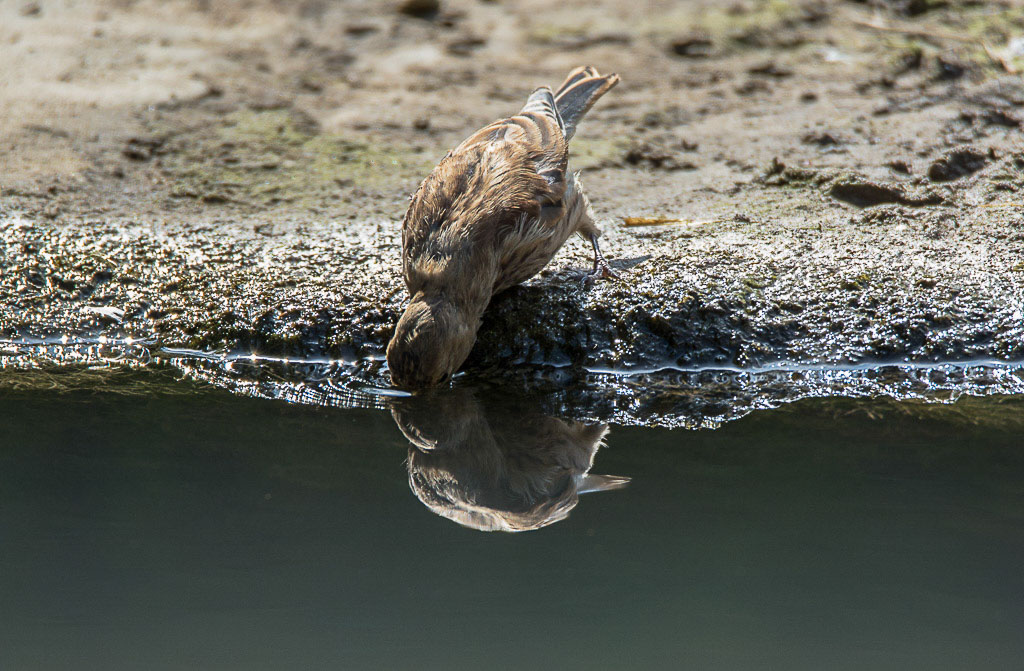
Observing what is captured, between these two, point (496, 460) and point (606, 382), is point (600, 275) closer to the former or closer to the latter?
point (606, 382)

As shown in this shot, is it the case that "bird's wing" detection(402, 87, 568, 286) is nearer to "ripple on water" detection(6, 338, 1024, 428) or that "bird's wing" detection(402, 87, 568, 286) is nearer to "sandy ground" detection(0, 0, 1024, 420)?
"sandy ground" detection(0, 0, 1024, 420)

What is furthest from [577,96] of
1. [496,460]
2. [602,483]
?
[602,483]

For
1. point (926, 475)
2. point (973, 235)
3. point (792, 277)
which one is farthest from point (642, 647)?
point (973, 235)

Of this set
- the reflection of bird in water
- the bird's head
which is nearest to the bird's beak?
the reflection of bird in water

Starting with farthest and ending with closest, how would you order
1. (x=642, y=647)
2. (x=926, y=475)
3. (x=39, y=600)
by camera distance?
(x=926, y=475)
(x=39, y=600)
(x=642, y=647)

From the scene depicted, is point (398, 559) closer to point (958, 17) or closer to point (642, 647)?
point (642, 647)
